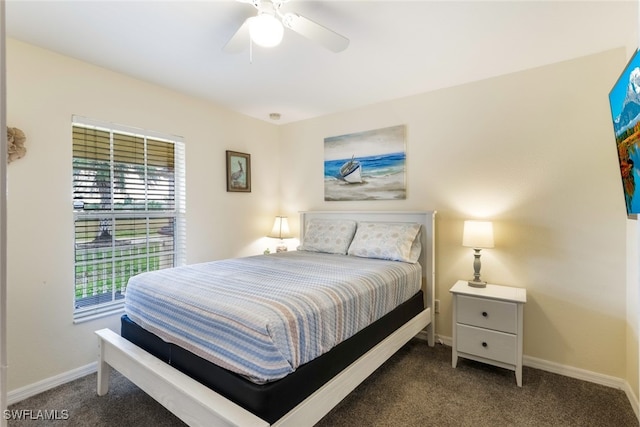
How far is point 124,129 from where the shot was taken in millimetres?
2643

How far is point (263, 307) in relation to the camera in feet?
4.75

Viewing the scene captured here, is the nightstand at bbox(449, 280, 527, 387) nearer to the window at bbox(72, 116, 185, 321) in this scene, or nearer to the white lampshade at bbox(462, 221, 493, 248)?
the white lampshade at bbox(462, 221, 493, 248)

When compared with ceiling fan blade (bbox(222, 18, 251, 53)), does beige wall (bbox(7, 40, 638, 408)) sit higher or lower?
lower

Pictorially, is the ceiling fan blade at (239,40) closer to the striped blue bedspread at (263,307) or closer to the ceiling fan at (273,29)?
the ceiling fan at (273,29)

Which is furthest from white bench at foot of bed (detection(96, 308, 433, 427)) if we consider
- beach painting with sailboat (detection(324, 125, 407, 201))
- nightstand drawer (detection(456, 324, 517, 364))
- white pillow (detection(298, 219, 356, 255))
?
beach painting with sailboat (detection(324, 125, 407, 201))

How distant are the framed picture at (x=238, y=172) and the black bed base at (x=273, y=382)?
1.84m

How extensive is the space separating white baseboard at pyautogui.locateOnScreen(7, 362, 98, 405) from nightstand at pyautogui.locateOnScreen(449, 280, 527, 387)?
2.89 m

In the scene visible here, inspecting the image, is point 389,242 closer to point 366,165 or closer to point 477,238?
point 477,238

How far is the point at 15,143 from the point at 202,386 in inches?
80.1

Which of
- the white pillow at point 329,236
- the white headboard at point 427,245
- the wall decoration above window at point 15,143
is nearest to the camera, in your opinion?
the wall decoration above window at point 15,143

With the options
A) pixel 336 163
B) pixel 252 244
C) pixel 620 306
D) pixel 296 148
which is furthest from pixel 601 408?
pixel 296 148

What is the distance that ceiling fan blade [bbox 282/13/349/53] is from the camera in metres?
1.56

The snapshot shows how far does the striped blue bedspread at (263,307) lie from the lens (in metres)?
1.34

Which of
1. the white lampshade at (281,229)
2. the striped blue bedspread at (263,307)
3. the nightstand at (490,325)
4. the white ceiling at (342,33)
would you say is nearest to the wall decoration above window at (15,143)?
the white ceiling at (342,33)
